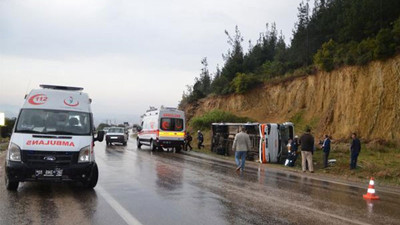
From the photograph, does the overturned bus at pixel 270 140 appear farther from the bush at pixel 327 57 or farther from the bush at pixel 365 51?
the bush at pixel 327 57

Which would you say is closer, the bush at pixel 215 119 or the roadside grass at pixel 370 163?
the roadside grass at pixel 370 163

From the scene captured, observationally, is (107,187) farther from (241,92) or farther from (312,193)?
(241,92)

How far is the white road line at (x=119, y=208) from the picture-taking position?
6711 millimetres

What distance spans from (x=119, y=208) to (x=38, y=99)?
13.9 ft

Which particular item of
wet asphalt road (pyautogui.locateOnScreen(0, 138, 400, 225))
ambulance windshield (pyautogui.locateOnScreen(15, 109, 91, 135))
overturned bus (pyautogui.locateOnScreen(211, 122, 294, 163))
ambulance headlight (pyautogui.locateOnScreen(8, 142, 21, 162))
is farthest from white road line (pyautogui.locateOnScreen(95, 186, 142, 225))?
overturned bus (pyautogui.locateOnScreen(211, 122, 294, 163))

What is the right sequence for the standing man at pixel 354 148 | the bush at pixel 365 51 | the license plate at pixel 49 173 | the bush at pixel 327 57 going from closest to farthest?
the license plate at pixel 49 173 < the standing man at pixel 354 148 < the bush at pixel 365 51 < the bush at pixel 327 57

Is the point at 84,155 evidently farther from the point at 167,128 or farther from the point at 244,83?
the point at 244,83

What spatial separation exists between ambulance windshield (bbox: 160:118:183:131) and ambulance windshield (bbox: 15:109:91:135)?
1679 centimetres

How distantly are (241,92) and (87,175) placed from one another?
40.6 m

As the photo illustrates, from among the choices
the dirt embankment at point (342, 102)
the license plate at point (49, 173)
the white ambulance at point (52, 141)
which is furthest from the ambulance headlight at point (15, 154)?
the dirt embankment at point (342, 102)

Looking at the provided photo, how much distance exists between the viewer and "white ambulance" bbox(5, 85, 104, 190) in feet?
28.9

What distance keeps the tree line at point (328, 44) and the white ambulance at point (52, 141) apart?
2587 cm

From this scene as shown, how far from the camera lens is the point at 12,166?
8.74 m

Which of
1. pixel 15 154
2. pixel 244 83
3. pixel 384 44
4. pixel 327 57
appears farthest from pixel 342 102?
pixel 15 154
